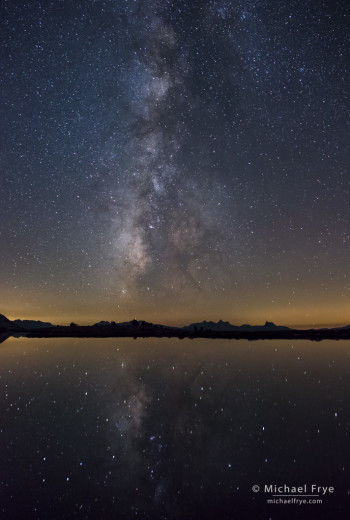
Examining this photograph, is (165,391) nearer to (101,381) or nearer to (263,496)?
(101,381)

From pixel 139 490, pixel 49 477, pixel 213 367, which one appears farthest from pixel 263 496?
pixel 213 367

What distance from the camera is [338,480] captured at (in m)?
6.20

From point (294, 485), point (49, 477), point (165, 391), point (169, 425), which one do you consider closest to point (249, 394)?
point (165, 391)

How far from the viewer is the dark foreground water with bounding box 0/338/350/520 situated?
5445 mm

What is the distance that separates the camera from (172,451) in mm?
7375

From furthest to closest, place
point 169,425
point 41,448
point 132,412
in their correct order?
point 132,412, point 169,425, point 41,448

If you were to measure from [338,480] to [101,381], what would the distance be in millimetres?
11480

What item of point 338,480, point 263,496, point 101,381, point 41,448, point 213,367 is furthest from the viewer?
point 213,367

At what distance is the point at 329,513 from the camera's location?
516cm

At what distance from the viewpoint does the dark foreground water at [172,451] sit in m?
5.45

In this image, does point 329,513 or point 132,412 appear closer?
point 329,513

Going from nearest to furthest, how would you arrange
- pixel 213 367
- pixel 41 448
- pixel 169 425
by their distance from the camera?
pixel 41 448
pixel 169 425
pixel 213 367

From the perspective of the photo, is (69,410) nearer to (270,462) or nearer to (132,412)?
(132,412)

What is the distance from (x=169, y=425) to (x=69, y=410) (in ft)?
12.7
